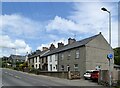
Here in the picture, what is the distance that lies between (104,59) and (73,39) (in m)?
12.1

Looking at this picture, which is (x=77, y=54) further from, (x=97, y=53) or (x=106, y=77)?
(x=106, y=77)

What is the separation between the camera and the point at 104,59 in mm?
50844

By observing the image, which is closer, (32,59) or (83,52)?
(83,52)

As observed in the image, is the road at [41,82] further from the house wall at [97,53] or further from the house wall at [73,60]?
the house wall at [97,53]

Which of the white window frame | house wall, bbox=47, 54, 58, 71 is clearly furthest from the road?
house wall, bbox=47, 54, 58, 71

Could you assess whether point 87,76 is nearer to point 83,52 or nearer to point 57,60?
point 83,52

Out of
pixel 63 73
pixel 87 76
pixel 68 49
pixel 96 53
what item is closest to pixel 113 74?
pixel 87 76

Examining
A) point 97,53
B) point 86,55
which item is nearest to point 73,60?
point 86,55

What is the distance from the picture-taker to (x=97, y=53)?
1955 inches

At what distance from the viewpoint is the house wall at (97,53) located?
47250mm

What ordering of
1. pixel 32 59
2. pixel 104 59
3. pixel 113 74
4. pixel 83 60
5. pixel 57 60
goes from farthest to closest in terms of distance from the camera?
pixel 32 59
pixel 57 60
pixel 104 59
pixel 83 60
pixel 113 74

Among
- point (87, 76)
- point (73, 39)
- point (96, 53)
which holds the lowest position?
point (87, 76)

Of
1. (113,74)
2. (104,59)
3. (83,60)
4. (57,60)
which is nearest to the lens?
(113,74)

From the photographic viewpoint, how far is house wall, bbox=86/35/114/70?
4725 centimetres
